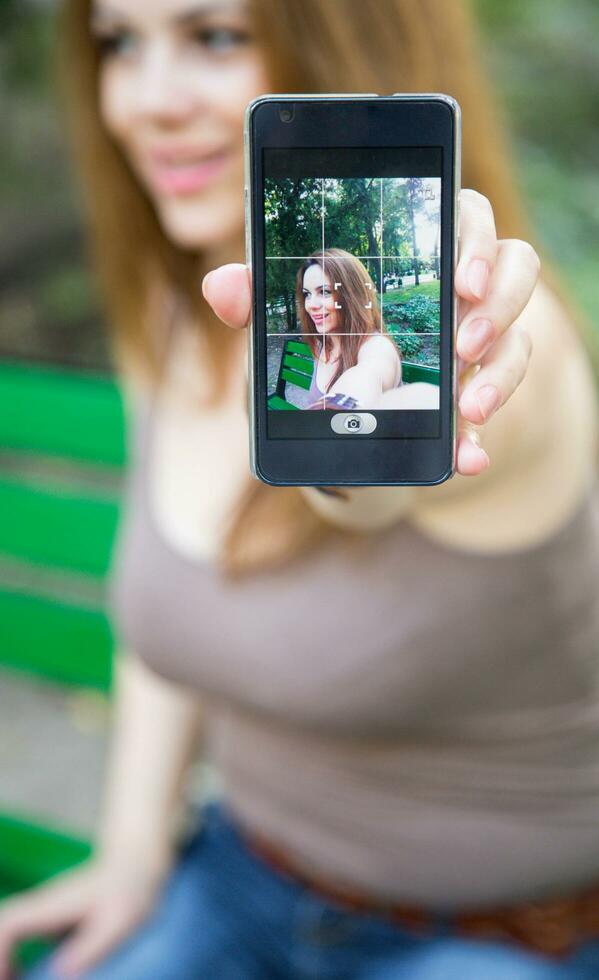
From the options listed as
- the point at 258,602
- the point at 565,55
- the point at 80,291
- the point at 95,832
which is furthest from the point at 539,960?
the point at 80,291

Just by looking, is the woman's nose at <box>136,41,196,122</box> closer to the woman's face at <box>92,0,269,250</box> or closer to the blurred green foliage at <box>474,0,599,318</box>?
the woman's face at <box>92,0,269,250</box>

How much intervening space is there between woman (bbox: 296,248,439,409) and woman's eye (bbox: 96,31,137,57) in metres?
0.62

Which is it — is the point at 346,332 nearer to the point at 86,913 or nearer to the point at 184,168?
the point at 184,168

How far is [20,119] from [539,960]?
1.95 meters

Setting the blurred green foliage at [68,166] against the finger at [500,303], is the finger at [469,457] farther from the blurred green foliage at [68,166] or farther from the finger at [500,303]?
the blurred green foliage at [68,166]

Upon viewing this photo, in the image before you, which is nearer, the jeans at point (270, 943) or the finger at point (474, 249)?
the finger at point (474, 249)

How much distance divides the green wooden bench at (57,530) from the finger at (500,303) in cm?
121

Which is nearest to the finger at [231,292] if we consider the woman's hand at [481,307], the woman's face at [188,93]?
the woman's hand at [481,307]

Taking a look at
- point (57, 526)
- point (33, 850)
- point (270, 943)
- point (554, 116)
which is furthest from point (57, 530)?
point (554, 116)

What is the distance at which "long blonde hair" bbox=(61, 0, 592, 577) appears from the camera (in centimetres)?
86

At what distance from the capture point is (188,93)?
95 cm

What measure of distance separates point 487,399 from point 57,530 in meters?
1.37

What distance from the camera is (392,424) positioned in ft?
1.72

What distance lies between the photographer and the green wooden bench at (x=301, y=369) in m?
0.51
